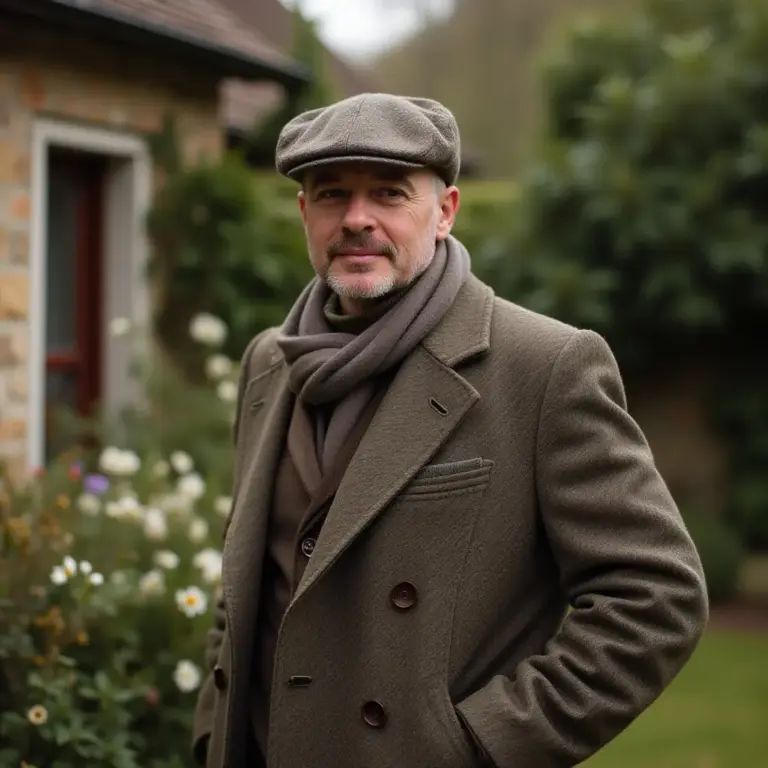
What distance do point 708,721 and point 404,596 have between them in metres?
5.38

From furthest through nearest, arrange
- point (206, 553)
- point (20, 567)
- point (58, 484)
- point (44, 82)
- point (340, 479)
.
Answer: point (44, 82) < point (58, 484) < point (206, 553) < point (20, 567) < point (340, 479)

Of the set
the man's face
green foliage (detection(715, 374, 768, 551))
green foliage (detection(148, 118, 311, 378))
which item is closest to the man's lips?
the man's face

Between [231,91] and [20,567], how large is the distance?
715 centimetres

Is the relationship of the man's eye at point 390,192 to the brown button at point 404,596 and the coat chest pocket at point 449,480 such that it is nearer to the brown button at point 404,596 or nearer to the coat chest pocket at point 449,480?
the coat chest pocket at point 449,480

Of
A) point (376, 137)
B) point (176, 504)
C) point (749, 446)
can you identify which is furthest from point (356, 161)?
point (749, 446)

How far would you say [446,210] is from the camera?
2596 mm

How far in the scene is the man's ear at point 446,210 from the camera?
257 cm

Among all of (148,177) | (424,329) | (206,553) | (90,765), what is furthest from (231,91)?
(424,329)

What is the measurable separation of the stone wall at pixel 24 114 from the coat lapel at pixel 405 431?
3616 millimetres

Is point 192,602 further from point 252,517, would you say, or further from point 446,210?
point 446,210

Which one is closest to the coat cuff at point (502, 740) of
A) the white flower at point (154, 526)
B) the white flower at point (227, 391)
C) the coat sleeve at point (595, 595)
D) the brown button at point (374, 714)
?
the coat sleeve at point (595, 595)

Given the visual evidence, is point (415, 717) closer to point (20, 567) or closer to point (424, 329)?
point (424, 329)

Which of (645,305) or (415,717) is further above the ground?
(645,305)

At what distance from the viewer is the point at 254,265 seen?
749 cm
